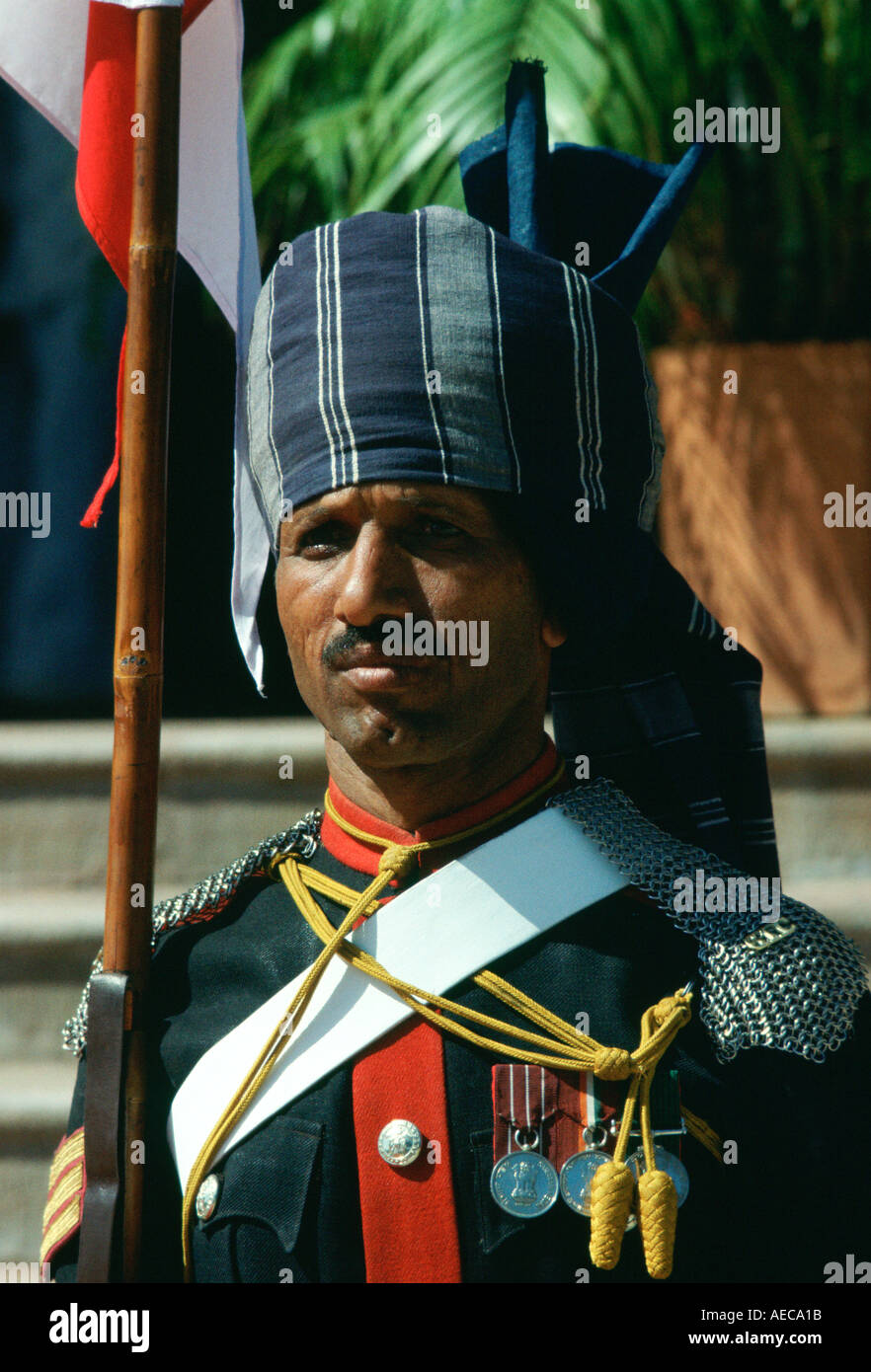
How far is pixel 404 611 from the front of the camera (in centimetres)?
163

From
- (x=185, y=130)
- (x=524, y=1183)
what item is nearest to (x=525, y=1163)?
(x=524, y=1183)

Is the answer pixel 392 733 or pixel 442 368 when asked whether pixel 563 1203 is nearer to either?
pixel 392 733

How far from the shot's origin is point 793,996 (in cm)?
163

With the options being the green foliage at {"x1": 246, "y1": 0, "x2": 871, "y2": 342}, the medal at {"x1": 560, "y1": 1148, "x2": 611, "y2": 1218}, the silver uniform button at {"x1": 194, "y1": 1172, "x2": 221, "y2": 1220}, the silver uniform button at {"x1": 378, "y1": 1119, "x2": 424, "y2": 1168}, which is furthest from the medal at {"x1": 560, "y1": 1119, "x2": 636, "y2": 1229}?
the green foliage at {"x1": 246, "y1": 0, "x2": 871, "y2": 342}

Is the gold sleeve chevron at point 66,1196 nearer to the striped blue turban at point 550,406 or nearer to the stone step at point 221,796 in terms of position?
the striped blue turban at point 550,406

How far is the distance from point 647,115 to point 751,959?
91.7 inches

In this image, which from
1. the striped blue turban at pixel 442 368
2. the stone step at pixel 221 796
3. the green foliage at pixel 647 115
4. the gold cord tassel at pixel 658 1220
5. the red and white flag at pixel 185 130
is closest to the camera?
the gold cord tassel at pixel 658 1220

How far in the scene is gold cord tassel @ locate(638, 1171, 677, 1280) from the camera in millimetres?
1551

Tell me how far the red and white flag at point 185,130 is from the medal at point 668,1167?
2.72 ft

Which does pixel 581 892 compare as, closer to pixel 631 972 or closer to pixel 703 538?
pixel 631 972

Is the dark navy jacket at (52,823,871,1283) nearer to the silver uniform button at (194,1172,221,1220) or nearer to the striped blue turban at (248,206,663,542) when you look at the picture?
the silver uniform button at (194,1172,221,1220)

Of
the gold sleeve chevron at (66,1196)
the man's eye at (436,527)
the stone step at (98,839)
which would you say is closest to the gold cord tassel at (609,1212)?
the gold sleeve chevron at (66,1196)

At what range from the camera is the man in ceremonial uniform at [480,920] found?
163 centimetres

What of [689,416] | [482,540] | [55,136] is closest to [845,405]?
[689,416]
